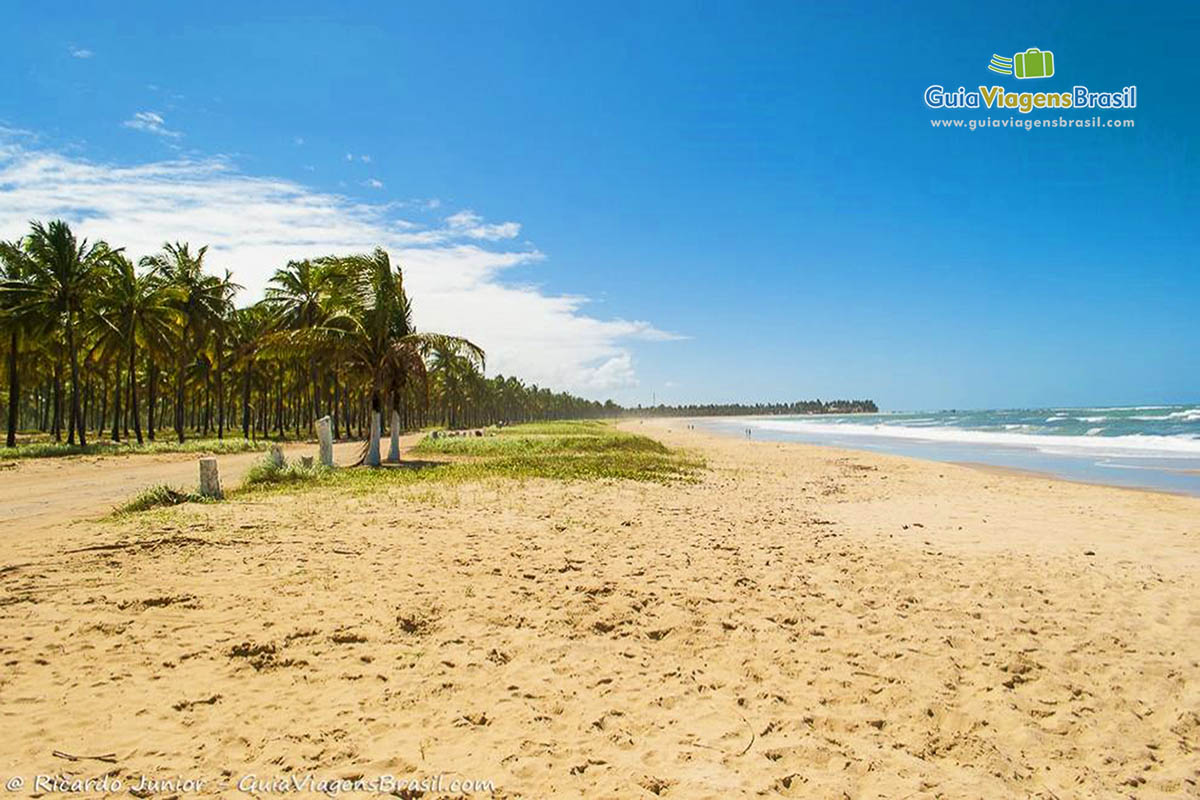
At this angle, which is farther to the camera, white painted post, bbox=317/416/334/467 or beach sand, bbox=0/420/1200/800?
white painted post, bbox=317/416/334/467

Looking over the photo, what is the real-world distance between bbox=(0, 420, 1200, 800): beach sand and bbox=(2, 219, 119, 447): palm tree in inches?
1002

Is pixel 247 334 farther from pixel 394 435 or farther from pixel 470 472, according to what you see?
pixel 470 472

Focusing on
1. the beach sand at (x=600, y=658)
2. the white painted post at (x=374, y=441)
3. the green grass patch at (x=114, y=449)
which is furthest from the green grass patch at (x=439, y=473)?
the green grass patch at (x=114, y=449)

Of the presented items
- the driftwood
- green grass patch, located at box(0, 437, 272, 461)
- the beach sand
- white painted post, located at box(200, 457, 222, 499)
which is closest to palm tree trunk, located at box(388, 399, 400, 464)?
white painted post, located at box(200, 457, 222, 499)

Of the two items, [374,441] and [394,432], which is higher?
[394,432]

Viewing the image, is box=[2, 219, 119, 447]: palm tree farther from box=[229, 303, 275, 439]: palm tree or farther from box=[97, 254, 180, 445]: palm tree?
box=[229, 303, 275, 439]: palm tree

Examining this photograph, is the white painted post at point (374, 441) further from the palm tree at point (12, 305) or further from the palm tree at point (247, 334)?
the palm tree at point (247, 334)

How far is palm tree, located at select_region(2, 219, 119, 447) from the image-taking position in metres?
26.8

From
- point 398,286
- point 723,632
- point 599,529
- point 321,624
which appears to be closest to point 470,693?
point 321,624

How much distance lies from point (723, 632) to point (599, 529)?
421 centimetres

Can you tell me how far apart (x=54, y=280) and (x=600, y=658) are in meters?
35.0

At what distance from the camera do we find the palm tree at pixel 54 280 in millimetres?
26828

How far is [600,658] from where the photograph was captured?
213 inches

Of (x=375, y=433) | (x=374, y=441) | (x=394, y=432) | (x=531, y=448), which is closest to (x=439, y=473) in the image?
(x=375, y=433)
